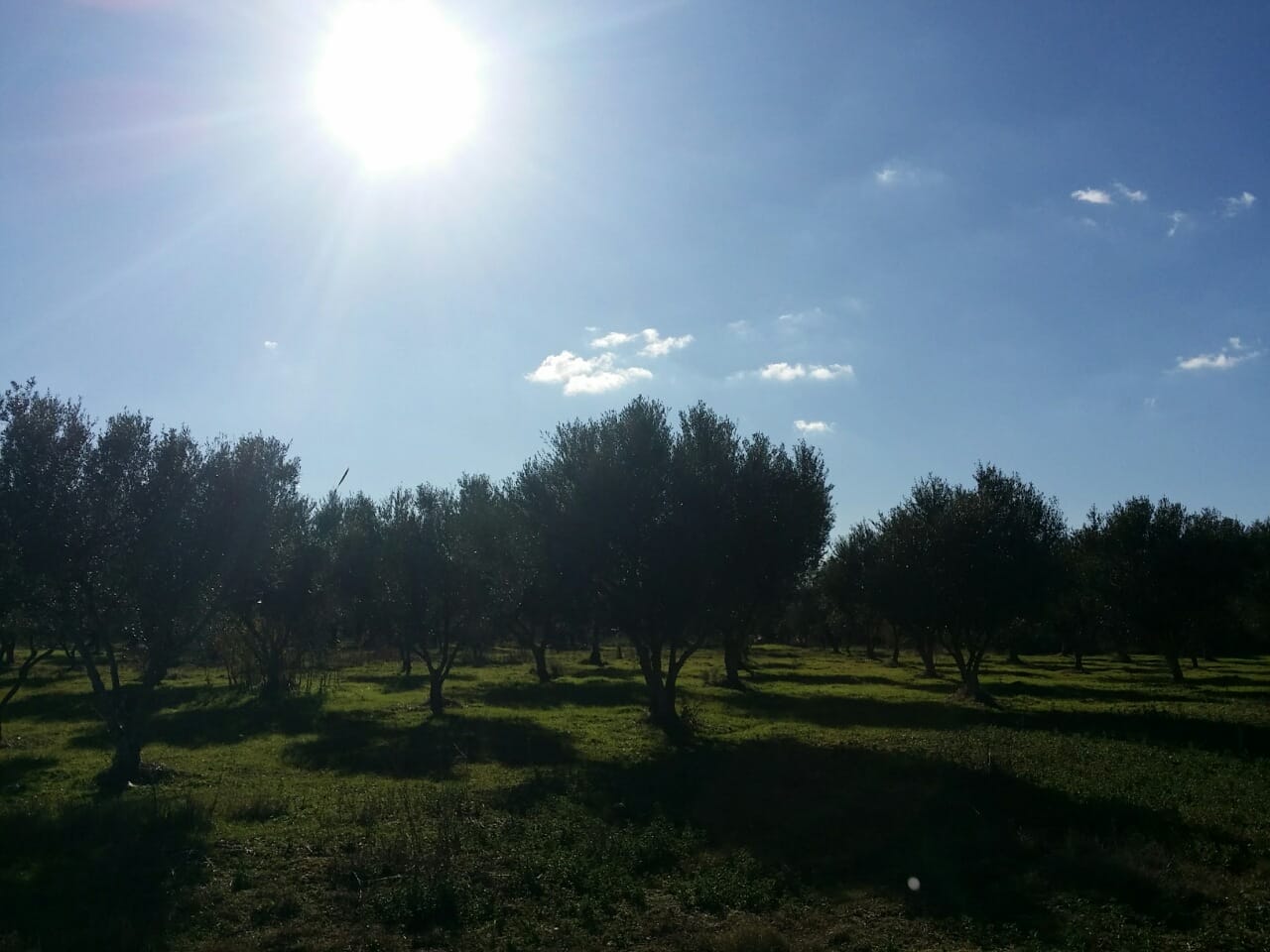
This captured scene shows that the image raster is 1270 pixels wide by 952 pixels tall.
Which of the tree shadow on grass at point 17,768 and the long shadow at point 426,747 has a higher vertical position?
the tree shadow on grass at point 17,768

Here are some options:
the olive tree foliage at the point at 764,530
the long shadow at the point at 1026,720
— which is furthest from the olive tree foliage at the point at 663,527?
the long shadow at the point at 1026,720

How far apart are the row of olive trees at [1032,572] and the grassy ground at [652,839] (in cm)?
970

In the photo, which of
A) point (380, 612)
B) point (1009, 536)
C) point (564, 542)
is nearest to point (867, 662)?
point (1009, 536)

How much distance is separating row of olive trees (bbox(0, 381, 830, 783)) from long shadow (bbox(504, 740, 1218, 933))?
24.1ft

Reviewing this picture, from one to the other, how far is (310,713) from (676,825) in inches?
944

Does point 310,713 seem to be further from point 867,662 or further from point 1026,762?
point 867,662

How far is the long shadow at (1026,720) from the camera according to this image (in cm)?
2661

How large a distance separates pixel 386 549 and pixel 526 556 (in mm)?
10862

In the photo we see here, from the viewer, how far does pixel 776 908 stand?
1254 centimetres

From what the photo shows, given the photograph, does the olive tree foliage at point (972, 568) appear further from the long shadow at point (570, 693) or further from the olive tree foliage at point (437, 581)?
the olive tree foliage at point (437, 581)

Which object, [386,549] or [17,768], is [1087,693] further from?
[17,768]

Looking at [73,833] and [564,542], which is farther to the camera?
[564,542]

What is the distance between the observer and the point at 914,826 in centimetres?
1647

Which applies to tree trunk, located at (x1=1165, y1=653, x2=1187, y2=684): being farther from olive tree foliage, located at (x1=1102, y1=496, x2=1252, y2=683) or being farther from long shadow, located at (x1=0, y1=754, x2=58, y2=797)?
long shadow, located at (x1=0, y1=754, x2=58, y2=797)
